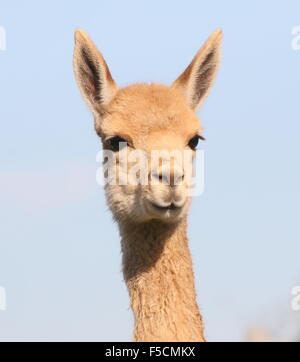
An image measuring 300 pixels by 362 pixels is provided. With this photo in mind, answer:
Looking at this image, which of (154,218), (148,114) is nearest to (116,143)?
(148,114)

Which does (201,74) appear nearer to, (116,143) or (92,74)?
(92,74)

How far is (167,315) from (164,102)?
7.69ft

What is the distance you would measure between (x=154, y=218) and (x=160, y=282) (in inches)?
27.4

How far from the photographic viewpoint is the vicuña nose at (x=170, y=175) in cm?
1028

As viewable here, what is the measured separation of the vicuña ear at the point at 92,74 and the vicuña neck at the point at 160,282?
5.48 feet

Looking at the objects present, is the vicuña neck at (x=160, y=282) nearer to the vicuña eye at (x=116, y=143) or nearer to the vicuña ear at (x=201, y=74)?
the vicuña eye at (x=116, y=143)

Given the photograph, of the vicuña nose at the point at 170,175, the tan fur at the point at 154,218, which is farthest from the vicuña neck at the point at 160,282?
the vicuña nose at the point at 170,175

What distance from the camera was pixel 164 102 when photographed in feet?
37.9

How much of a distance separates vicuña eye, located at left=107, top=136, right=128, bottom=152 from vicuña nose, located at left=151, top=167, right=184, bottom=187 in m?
1.14

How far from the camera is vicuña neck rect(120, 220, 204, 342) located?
1095 cm
